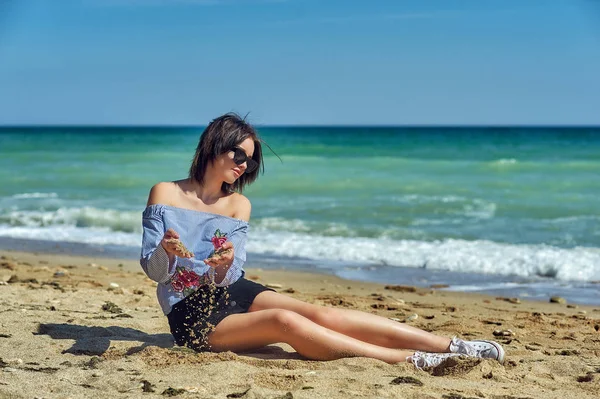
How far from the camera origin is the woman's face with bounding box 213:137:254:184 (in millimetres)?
4906

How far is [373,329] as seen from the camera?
187 inches

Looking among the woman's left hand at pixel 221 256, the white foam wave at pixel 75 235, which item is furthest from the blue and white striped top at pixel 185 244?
the white foam wave at pixel 75 235

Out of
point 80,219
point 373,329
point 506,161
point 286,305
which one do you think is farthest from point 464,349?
point 506,161

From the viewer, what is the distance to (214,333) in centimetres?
474

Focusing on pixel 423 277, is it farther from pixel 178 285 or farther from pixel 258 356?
pixel 178 285

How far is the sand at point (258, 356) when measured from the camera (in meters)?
4.07

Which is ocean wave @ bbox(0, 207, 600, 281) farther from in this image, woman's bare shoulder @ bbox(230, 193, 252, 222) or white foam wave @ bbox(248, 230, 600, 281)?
woman's bare shoulder @ bbox(230, 193, 252, 222)

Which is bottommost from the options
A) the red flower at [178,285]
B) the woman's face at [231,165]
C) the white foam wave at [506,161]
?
the red flower at [178,285]

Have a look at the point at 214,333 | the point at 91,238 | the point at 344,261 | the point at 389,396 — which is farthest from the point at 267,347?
the point at 91,238

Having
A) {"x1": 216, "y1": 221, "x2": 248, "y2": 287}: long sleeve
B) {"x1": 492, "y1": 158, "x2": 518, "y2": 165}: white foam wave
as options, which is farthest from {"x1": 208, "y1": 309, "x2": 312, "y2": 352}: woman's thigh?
{"x1": 492, "y1": 158, "x2": 518, "y2": 165}: white foam wave

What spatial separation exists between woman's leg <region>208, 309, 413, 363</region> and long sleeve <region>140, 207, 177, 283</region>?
511 millimetres

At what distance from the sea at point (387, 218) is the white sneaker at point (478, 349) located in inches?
79.7

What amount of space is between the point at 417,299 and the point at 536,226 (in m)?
6.82

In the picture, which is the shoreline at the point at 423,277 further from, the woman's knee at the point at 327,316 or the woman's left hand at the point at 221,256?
the woman's left hand at the point at 221,256
